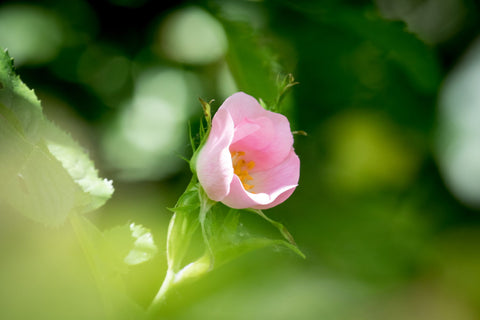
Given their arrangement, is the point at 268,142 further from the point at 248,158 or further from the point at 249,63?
the point at 249,63

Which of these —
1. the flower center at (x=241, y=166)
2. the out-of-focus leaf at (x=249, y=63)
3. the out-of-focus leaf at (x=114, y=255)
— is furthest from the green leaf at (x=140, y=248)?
the out-of-focus leaf at (x=249, y=63)

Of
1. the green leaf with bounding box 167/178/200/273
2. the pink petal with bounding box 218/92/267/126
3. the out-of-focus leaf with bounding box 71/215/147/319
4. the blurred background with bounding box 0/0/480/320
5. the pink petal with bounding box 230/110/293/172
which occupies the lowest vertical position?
the blurred background with bounding box 0/0/480/320

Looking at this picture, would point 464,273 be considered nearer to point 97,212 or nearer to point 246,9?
point 246,9

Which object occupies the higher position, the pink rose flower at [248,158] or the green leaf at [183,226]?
the pink rose flower at [248,158]

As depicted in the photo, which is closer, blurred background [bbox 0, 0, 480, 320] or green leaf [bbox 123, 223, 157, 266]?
green leaf [bbox 123, 223, 157, 266]

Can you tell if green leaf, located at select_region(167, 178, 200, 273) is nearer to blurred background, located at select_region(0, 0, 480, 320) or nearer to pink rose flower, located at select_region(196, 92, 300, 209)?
pink rose flower, located at select_region(196, 92, 300, 209)

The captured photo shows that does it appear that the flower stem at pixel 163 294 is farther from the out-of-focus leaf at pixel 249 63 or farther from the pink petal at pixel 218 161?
the out-of-focus leaf at pixel 249 63

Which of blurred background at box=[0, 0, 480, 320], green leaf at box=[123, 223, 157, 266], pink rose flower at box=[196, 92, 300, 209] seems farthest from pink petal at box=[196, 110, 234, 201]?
blurred background at box=[0, 0, 480, 320]
